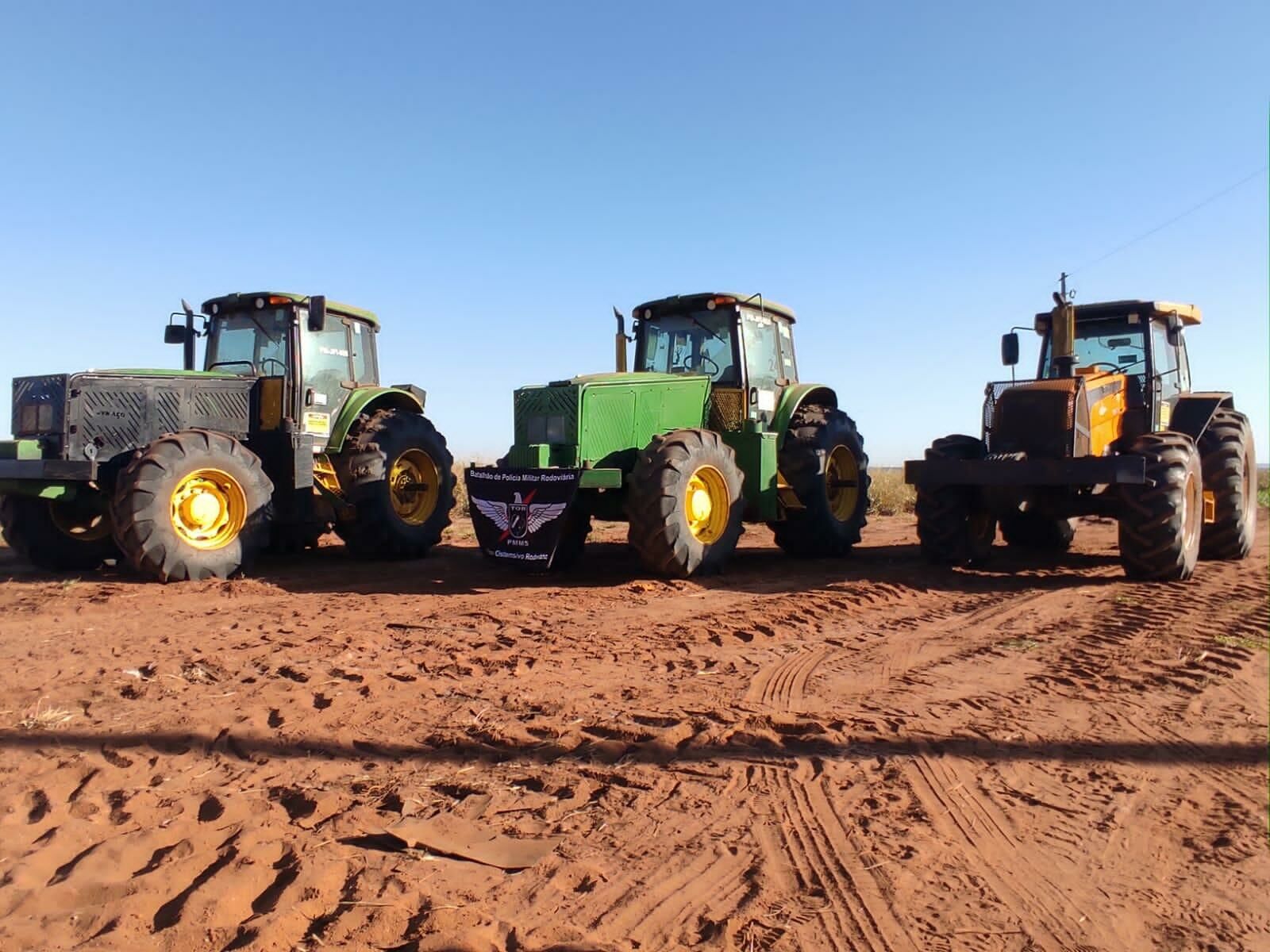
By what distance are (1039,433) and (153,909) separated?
26.2ft

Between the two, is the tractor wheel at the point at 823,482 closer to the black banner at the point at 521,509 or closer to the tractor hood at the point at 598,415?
the tractor hood at the point at 598,415

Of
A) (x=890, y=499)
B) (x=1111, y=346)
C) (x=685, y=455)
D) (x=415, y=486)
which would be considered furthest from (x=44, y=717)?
(x=890, y=499)

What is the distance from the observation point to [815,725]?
4.17 meters

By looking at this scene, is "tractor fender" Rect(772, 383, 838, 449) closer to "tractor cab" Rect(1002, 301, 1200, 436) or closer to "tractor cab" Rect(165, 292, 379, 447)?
"tractor cab" Rect(1002, 301, 1200, 436)

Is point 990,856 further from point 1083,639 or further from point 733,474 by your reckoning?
point 733,474

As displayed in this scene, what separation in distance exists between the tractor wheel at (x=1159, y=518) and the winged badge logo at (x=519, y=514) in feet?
15.4

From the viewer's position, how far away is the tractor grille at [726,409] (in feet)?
30.3

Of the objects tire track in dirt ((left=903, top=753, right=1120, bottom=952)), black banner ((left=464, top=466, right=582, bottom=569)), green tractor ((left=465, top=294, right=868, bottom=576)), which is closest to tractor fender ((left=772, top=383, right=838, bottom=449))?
green tractor ((left=465, top=294, right=868, bottom=576))

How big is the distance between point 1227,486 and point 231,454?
935 centimetres

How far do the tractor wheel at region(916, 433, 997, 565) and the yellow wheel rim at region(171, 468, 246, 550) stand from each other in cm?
606

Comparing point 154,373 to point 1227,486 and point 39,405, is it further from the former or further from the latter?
point 1227,486

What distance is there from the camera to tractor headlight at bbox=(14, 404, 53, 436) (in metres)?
8.19

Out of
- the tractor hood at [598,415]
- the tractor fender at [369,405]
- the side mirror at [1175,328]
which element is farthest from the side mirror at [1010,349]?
the tractor fender at [369,405]

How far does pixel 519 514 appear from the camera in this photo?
26.1ft
